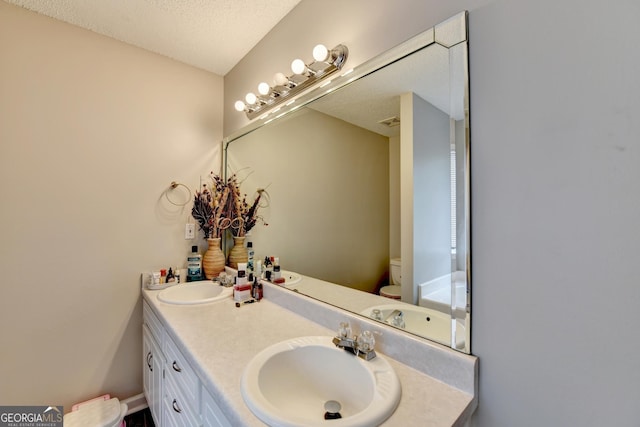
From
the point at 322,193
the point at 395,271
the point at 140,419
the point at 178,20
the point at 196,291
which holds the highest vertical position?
the point at 178,20

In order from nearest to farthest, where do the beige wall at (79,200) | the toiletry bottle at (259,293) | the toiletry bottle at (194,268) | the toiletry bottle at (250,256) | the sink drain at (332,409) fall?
1. the sink drain at (332,409)
2. the beige wall at (79,200)
3. the toiletry bottle at (259,293)
4. the toiletry bottle at (250,256)
5. the toiletry bottle at (194,268)

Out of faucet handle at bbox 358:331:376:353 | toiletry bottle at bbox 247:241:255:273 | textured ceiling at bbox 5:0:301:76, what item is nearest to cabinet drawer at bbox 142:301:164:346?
toiletry bottle at bbox 247:241:255:273

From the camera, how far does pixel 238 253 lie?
1937mm

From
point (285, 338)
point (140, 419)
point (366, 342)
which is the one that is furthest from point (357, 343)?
point (140, 419)

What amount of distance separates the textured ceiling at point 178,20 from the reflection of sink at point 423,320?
1575mm

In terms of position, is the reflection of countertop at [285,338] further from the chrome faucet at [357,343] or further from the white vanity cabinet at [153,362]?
the white vanity cabinet at [153,362]

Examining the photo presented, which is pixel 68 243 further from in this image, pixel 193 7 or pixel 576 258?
Result: pixel 576 258

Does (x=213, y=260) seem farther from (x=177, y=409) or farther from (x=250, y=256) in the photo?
(x=177, y=409)

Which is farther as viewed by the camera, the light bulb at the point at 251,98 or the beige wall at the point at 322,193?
the light bulb at the point at 251,98

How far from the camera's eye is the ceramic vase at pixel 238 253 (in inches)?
75.9

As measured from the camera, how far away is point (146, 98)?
70.6 inches

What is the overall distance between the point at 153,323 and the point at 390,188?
150 centimetres

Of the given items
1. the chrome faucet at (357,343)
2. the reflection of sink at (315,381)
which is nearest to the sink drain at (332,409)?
the reflection of sink at (315,381)

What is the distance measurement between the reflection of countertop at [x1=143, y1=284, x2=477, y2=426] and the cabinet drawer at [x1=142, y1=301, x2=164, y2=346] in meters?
0.09
